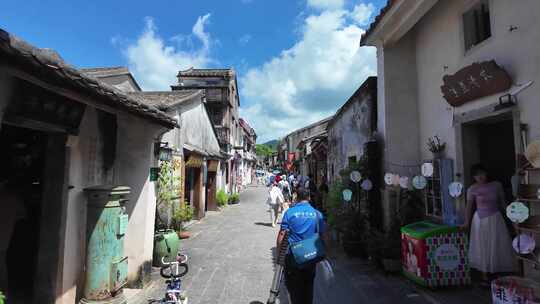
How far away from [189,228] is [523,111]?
33.5 ft

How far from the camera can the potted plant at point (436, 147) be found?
6196 mm

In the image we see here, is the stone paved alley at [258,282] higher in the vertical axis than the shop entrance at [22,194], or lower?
lower

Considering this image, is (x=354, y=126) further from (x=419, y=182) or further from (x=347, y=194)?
(x=419, y=182)

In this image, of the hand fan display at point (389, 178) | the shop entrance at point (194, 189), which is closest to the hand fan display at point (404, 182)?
→ the hand fan display at point (389, 178)

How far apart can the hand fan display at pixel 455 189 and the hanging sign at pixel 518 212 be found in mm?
1392

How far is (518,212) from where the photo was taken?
398 cm

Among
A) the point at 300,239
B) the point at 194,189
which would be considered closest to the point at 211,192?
the point at 194,189

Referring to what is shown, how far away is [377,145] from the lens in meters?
7.57

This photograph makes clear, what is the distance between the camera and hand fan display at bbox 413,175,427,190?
6410mm

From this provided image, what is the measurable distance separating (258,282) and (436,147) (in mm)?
4374

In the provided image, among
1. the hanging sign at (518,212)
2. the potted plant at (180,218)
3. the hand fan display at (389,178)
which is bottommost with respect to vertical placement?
the potted plant at (180,218)

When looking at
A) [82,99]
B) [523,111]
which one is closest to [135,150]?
[82,99]

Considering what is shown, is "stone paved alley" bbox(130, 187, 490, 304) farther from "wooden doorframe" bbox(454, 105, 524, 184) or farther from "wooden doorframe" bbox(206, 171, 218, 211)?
"wooden doorframe" bbox(206, 171, 218, 211)

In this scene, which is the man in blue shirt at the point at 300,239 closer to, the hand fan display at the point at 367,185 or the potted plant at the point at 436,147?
the potted plant at the point at 436,147
